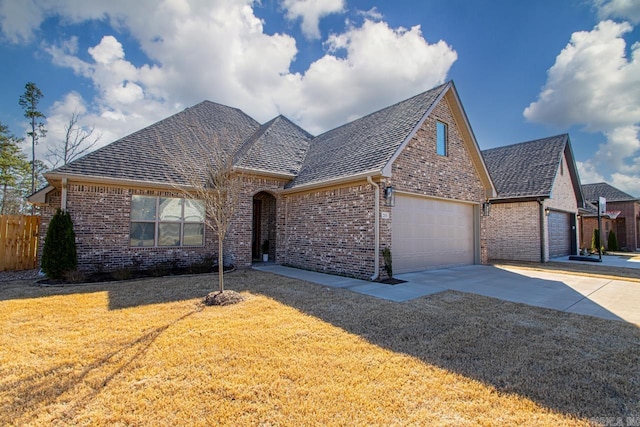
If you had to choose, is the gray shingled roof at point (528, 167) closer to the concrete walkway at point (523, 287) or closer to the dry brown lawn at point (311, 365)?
the concrete walkway at point (523, 287)

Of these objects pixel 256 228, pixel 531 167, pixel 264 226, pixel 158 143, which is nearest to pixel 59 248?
pixel 158 143

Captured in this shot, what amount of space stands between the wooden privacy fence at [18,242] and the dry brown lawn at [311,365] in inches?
242

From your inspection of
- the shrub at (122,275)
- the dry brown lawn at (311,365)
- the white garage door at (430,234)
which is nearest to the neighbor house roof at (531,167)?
the white garage door at (430,234)

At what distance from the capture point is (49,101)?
21.9 metres

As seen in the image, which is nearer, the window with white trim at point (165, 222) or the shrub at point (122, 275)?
the shrub at point (122, 275)

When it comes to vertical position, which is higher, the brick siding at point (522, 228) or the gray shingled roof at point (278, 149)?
the gray shingled roof at point (278, 149)

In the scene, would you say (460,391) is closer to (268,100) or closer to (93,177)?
(93,177)

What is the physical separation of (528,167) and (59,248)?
2185 centimetres

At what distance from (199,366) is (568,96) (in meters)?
23.0

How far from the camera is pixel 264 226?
14.0m

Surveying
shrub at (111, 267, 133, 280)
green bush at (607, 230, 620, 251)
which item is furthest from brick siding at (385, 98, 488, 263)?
green bush at (607, 230, 620, 251)

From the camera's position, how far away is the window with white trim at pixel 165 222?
10.5 meters

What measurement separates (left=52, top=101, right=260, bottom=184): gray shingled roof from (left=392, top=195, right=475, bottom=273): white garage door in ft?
20.7

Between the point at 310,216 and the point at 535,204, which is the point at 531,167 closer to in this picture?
the point at 535,204
